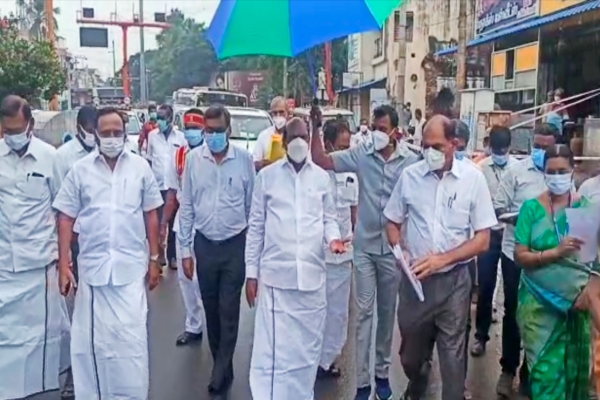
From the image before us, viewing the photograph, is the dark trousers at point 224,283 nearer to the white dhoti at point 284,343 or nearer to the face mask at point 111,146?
the white dhoti at point 284,343

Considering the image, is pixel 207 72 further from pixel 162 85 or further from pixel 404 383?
pixel 404 383

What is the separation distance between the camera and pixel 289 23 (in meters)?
4.70

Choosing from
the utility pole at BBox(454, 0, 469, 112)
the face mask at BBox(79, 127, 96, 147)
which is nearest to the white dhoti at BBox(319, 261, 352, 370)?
the face mask at BBox(79, 127, 96, 147)

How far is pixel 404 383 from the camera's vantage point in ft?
19.2

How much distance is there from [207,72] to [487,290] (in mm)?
65645

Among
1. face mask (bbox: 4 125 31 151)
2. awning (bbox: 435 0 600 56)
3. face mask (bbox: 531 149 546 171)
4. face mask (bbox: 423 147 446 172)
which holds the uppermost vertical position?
awning (bbox: 435 0 600 56)

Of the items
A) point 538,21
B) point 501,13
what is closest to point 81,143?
point 538,21

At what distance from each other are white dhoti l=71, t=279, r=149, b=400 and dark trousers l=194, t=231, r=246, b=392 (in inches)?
34.5

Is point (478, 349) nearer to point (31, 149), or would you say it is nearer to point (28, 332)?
point (28, 332)

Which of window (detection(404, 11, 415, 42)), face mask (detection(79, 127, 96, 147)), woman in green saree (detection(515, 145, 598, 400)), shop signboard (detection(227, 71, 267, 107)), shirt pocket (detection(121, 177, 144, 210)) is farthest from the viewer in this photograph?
shop signboard (detection(227, 71, 267, 107))

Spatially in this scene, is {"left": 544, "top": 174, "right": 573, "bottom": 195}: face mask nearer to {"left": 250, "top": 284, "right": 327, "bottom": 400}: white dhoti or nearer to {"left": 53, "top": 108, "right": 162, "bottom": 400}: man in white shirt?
{"left": 250, "top": 284, "right": 327, "bottom": 400}: white dhoti

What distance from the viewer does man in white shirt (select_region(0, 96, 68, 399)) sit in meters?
5.05

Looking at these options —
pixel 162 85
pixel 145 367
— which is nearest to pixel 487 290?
pixel 145 367

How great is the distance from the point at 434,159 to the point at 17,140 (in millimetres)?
2628
